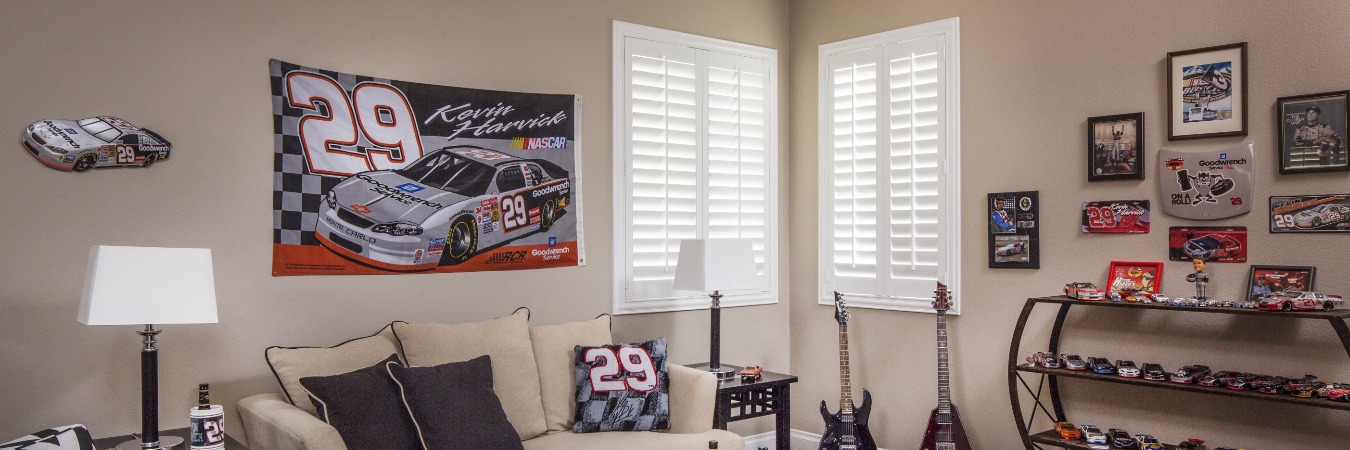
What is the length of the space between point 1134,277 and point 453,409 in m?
2.89

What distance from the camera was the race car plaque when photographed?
3.54 metres

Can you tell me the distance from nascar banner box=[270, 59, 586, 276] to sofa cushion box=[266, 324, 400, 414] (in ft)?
1.22

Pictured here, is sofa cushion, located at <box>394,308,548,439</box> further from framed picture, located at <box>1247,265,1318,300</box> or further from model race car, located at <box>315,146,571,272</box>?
framed picture, located at <box>1247,265,1318,300</box>

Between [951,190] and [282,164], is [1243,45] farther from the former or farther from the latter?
[282,164]

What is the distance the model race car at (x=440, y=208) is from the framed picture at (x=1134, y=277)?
8.20 ft

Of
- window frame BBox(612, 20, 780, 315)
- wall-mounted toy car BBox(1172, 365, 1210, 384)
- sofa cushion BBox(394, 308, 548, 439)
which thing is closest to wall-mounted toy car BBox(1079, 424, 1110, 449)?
wall-mounted toy car BBox(1172, 365, 1210, 384)

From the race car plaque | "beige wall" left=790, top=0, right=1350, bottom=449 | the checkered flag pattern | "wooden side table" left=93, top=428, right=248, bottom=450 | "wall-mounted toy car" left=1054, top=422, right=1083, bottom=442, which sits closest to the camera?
the checkered flag pattern

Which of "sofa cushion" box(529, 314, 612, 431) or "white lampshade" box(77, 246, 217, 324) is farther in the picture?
"sofa cushion" box(529, 314, 612, 431)

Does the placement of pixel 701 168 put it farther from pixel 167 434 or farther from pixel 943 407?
pixel 167 434

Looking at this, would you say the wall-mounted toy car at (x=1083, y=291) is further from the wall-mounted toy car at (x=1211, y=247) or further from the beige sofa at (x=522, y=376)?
the beige sofa at (x=522, y=376)

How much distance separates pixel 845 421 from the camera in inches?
164

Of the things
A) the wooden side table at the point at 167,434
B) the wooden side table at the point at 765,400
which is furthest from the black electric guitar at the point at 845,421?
the wooden side table at the point at 167,434

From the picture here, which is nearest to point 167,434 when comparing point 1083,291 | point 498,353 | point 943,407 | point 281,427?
point 281,427

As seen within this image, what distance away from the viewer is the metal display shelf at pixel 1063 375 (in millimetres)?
3084
